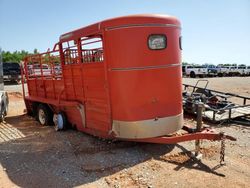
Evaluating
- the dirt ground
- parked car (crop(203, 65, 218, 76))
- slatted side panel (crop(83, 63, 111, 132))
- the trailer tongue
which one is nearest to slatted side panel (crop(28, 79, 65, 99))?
the dirt ground

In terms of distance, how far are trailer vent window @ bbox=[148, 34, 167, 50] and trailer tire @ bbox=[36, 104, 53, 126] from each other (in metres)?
4.51

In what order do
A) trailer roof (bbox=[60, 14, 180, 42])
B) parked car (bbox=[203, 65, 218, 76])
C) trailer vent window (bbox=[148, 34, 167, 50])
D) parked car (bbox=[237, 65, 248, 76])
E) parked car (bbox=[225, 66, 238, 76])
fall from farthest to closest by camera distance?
parked car (bbox=[237, 65, 248, 76]), parked car (bbox=[225, 66, 238, 76]), parked car (bbox=[203, 65, 218, 76]), trailer vent window (bbox=[148, 34, 167, 50]), trailer roof (bbox=[60, 14, 180, 42])

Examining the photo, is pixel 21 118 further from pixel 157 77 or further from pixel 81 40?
pixel 157 77

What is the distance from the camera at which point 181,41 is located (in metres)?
5.84

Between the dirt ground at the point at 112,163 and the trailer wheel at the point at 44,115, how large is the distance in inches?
47.3

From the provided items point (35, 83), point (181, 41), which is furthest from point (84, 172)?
point (35, 83)

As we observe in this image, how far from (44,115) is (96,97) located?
3244mm

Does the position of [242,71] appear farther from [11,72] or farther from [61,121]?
[61,121]

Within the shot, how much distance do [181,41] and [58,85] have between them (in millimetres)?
3737

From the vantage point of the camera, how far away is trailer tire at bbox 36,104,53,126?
8.45m

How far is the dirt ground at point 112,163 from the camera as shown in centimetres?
451

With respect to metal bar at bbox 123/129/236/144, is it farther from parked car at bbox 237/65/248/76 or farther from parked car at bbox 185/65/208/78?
parked car at bbox 237/65/248/76

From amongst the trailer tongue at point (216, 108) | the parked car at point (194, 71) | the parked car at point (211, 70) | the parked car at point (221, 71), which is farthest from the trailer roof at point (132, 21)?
the parked car at point (221, 71)

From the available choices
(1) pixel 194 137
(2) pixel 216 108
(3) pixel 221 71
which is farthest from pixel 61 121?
(3) pixel 221 71
